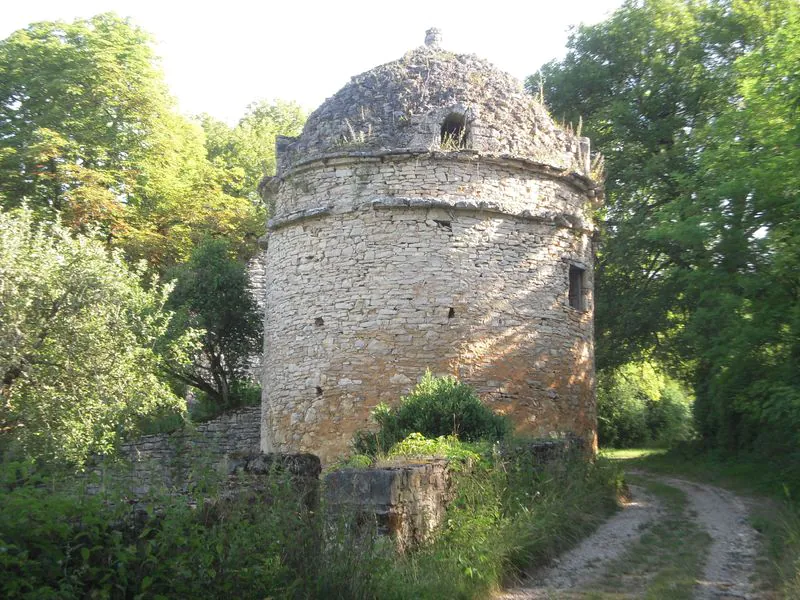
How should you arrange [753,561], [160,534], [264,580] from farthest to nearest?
[753,561], [264,580], [160,534]

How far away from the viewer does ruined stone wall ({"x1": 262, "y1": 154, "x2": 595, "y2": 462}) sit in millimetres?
13352

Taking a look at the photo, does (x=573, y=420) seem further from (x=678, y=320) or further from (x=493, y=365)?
(x=678, y=320)

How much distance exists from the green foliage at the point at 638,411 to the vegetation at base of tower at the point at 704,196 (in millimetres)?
2741

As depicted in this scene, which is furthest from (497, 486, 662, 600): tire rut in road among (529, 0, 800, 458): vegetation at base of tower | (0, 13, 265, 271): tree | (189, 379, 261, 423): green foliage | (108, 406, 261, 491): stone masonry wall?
(0, 13, 265, 271): tree

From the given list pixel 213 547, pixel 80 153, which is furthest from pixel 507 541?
pixel 80 153

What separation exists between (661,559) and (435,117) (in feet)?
26.9

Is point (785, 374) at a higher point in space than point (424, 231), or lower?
lower

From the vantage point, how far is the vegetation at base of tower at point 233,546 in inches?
175

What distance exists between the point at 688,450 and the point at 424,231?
8.88m

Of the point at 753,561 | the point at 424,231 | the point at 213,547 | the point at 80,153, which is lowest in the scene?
the point at 753,561

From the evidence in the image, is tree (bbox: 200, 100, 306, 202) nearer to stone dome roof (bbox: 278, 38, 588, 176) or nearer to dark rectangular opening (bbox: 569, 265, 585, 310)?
stone dome roof (bbox: 278, 38, 588, 176)

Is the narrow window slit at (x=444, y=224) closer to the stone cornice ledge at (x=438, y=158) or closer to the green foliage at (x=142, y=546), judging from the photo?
the stone cornice ledge at (x=438, y=158)

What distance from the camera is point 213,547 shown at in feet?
17.1

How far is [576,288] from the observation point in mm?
15070
